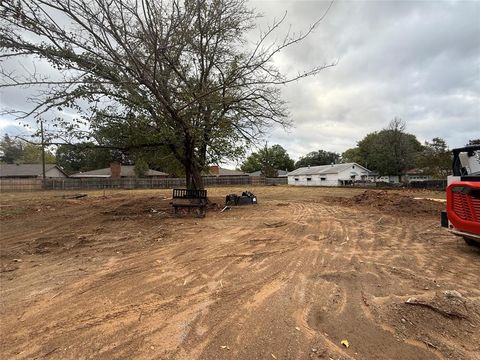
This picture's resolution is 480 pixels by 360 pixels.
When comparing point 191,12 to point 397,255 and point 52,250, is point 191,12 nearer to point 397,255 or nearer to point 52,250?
point 52,250

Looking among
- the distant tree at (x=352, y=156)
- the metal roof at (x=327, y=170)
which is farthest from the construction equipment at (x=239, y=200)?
the distant tree at (x=352, y=156)

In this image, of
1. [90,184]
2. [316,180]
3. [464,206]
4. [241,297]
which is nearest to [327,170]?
[316,180]

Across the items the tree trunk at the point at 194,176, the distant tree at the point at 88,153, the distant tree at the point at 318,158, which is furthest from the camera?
the distant tree at the point at 318,158

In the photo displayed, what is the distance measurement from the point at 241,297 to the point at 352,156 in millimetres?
77846

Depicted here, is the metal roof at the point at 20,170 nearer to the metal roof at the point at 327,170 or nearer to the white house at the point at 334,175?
the white house at the point at 334,175

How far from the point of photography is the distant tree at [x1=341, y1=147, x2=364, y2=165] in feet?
231

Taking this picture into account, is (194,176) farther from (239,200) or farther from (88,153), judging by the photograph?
(88,153)

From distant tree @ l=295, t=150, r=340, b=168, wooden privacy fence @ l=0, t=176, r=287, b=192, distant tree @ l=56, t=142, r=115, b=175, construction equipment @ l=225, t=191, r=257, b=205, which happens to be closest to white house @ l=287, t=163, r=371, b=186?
wooden privacy fence @ l=0, t=176, r=287, b=192

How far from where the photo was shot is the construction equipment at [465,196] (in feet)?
17.9

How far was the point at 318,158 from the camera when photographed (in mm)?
85875

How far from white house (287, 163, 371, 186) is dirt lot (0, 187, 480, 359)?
1823 inches

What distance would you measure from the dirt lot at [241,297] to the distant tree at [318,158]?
261 feet

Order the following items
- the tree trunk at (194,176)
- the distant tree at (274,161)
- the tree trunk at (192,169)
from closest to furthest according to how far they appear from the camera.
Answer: the tree trunk at (192,169) < the tree trunk at (194,176) < the distant tree at (274,161)

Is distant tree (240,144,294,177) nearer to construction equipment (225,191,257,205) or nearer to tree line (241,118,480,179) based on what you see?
tree line (241,118,480,179)
